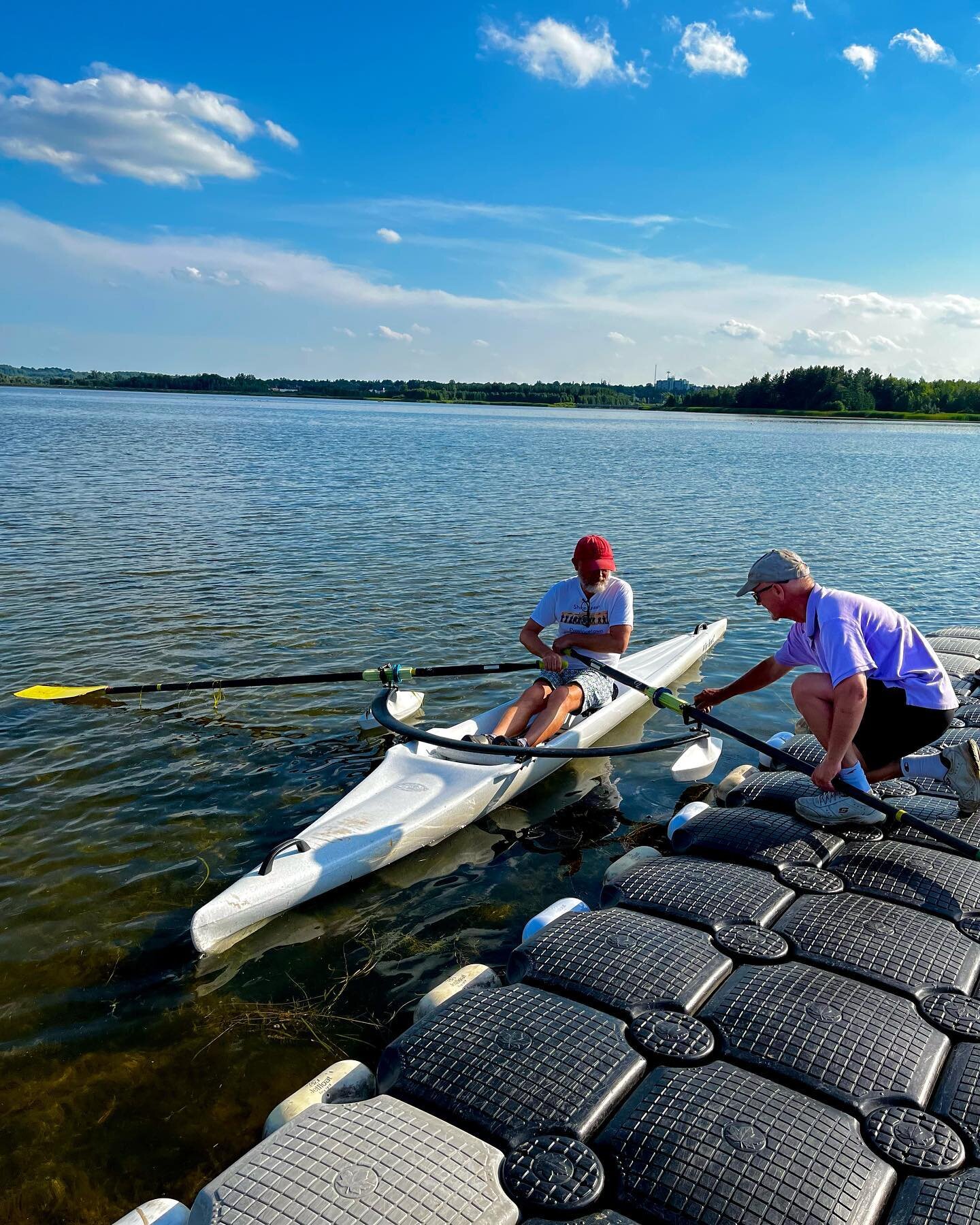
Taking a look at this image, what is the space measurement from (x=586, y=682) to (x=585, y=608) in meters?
0.76

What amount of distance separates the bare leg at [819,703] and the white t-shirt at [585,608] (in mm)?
2625

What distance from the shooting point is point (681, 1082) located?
11.1 ft

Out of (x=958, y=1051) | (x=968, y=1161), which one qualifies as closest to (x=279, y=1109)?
(x=968, y=1161)

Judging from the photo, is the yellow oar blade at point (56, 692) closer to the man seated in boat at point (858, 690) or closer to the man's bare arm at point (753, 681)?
the man's bare arm at point (753, 681)

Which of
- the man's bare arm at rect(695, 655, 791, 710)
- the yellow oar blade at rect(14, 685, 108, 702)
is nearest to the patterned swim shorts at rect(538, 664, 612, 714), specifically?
the man's bare arm at rect(695, 655, 791, 710)

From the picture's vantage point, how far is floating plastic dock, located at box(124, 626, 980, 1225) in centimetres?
287

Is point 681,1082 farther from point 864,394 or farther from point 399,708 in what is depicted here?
point 864,394

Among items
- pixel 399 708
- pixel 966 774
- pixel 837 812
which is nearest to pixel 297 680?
pixel 399 708

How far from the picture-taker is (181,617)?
1312 cm

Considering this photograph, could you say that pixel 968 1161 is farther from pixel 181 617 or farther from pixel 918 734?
pixel 181 617

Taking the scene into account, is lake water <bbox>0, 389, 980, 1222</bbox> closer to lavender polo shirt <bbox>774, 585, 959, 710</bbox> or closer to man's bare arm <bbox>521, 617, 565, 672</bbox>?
man's bare arm <bbox>521, 617, 565, 672</bbox>

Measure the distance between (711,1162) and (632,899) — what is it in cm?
203

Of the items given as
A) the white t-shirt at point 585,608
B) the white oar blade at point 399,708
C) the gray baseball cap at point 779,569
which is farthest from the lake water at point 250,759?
the gray baseball cap at point 779,569

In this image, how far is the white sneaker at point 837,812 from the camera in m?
5.64
